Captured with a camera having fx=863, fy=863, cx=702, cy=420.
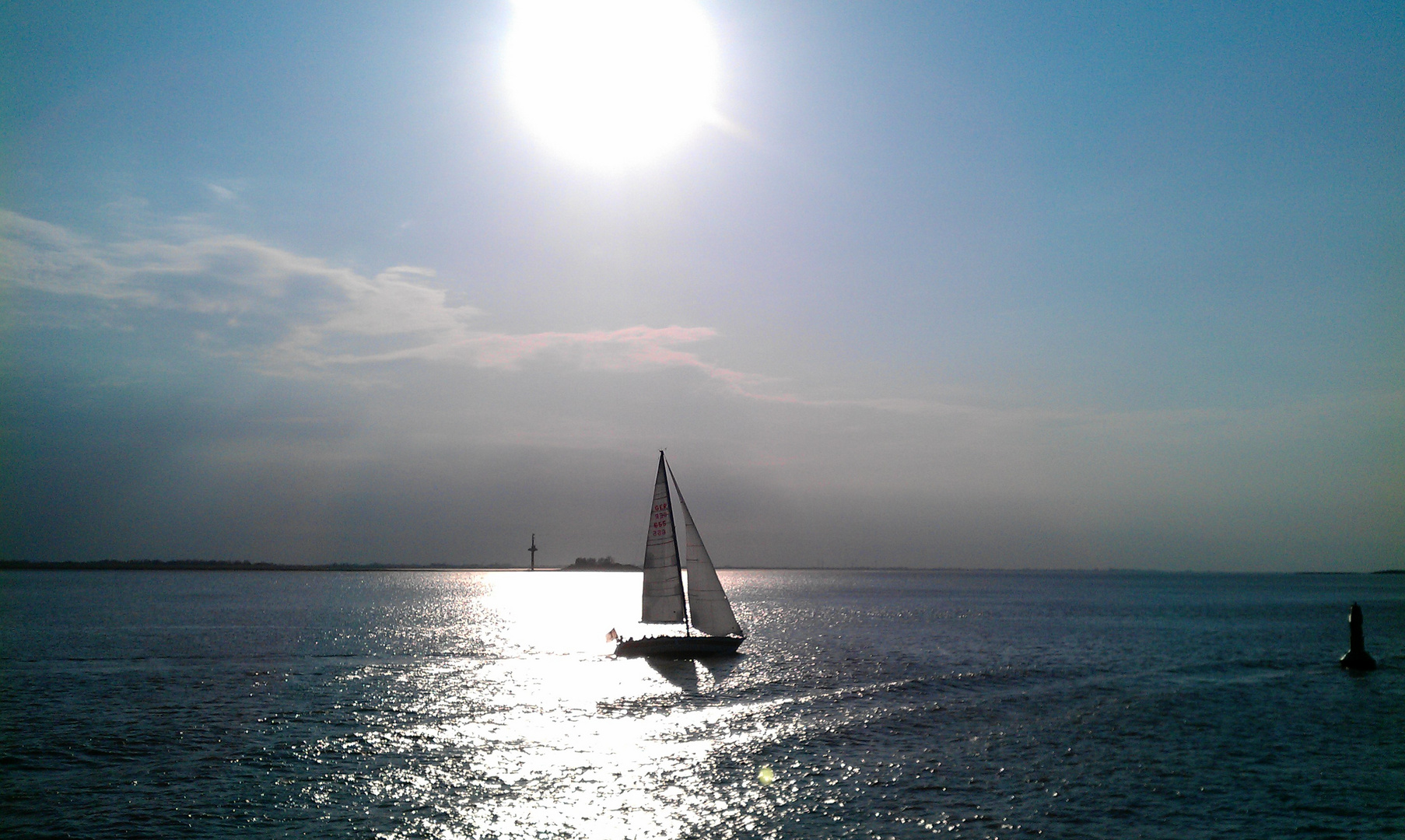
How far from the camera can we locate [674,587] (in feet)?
196

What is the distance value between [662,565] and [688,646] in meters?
5.74

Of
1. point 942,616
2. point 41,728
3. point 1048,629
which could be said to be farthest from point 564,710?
point 942,616

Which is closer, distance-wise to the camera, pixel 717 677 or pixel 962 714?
pixel 962 714

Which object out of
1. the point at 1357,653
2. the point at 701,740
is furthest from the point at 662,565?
the point at 1357,653

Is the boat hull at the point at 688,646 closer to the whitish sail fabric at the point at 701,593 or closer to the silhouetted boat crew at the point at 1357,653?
the whitish sail fabric at the point at 701,593

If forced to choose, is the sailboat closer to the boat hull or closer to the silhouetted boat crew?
the boat hull

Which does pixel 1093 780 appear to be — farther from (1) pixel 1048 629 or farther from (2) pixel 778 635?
(1) pixel 1048 629

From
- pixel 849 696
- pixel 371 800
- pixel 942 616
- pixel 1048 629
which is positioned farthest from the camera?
pixel 942 616

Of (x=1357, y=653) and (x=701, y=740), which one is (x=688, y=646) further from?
(x=1357, y=653)

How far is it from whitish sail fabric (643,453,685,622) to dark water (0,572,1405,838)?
383cm

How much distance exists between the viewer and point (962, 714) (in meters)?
39.9

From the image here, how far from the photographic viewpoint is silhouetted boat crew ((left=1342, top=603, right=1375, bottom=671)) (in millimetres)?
55531

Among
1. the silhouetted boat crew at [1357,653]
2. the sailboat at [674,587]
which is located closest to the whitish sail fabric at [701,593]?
the sailboat at [674,587]

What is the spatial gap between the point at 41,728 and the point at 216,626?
61.4m
